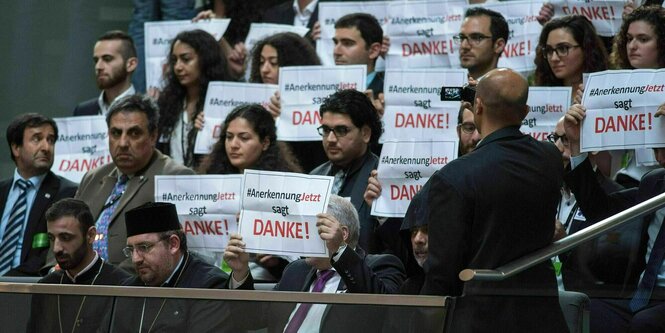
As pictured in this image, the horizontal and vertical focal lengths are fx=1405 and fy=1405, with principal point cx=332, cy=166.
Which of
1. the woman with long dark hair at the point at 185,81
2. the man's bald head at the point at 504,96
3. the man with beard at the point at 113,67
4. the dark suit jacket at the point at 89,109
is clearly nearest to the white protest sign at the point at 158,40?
the man with beard at the point at 113,67

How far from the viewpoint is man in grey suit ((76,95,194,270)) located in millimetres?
8898

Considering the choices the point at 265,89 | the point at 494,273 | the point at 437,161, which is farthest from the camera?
the point at 265,89

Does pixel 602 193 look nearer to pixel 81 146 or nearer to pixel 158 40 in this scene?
pixel 81 146

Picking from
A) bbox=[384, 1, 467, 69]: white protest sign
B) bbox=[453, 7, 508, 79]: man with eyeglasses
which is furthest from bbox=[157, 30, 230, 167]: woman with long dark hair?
bbox=[453, 7, 508, 79]: man with eyeglasses

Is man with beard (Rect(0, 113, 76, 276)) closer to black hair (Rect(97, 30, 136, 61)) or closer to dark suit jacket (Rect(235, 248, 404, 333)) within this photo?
black hair (Rect(97, 30, 136, 61))

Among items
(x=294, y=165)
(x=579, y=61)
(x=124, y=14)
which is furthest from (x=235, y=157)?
(x=124, y=14)

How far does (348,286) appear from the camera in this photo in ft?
22.4

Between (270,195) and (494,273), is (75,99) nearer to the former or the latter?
(270,195)

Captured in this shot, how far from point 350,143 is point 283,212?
1.17 metres

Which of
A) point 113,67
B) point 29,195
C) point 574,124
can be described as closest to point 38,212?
point 29,195

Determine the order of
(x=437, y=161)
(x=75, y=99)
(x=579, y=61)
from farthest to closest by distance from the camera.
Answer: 1. (x=75, y=99)
2. (x=579, y=61)
3. (x=437, y=161)

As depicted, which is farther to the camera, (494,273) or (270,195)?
(270,195)

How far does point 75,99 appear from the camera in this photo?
13109 mm

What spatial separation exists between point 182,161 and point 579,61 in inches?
121
